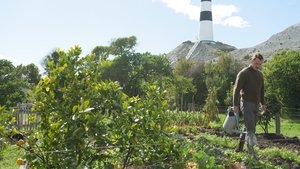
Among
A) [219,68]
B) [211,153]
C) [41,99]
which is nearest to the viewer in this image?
[41,99]

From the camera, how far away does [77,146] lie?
343 cm

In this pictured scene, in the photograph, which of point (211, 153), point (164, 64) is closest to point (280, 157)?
point (211, 153)

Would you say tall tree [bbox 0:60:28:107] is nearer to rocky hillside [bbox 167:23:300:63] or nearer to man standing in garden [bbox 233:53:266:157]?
man standing in garden [bbox 233:53:266:157]

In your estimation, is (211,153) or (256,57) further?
(256,57)

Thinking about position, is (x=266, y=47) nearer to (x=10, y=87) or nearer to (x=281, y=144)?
(x=10, y=87)

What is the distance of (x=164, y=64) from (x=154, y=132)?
1618 inches

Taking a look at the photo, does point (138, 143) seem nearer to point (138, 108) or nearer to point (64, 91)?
point (138, 108)

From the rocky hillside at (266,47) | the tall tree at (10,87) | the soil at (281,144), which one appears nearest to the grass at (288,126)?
the soil at (281,144)

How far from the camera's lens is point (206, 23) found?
6266 centimetres

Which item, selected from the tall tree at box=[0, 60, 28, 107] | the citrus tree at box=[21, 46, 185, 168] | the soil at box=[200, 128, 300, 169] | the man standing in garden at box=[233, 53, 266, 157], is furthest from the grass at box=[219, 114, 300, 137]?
the citrus tree at box=[21, 46, 185, 168]

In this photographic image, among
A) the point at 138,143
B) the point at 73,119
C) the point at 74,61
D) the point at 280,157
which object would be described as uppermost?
the point at 74,61

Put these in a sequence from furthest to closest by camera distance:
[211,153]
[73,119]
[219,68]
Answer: [219,68] < [211,153] < [73,119]

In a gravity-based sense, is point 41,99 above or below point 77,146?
above

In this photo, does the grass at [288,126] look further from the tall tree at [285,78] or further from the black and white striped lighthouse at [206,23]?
the black and white striped lighthouse at [206,23]
